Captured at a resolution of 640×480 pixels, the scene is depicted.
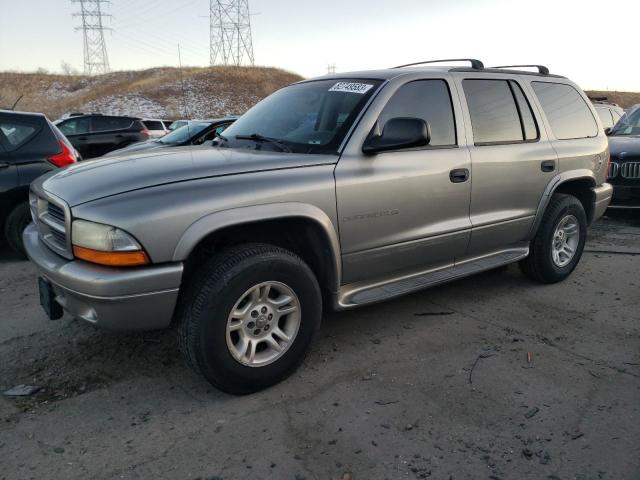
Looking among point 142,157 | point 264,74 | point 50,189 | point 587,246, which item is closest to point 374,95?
point 142,157

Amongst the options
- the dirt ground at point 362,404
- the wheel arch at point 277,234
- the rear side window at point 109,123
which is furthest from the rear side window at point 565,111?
the rear side window at point 109,123

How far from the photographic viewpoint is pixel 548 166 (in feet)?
13.8

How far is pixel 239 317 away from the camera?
2.74 meters

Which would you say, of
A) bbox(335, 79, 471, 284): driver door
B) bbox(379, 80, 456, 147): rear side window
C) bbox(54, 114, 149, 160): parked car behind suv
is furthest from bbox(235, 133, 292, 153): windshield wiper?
bbox(54, 114, 149, 160): parked car behind suv

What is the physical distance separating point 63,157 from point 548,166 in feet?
16.3

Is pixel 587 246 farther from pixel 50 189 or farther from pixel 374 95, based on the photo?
pixel 50 189

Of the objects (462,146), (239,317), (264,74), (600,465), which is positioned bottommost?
(600,465)

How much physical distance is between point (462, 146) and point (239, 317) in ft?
6.58

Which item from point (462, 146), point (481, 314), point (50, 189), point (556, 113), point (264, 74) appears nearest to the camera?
point (50, 189)

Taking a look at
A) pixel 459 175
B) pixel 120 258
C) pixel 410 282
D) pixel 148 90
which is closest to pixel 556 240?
pixel 459 175

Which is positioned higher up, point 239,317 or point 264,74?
point 264,74

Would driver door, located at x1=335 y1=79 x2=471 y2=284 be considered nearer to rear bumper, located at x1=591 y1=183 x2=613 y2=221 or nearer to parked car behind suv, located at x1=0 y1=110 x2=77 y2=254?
rear bumper, located at x1=591 y1=183 x2=613 y2=221

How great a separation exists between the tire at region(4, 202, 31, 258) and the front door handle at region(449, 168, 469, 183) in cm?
438

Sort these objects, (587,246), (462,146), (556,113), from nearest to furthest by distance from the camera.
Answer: (462,146)
(556,113)
(587,246)
